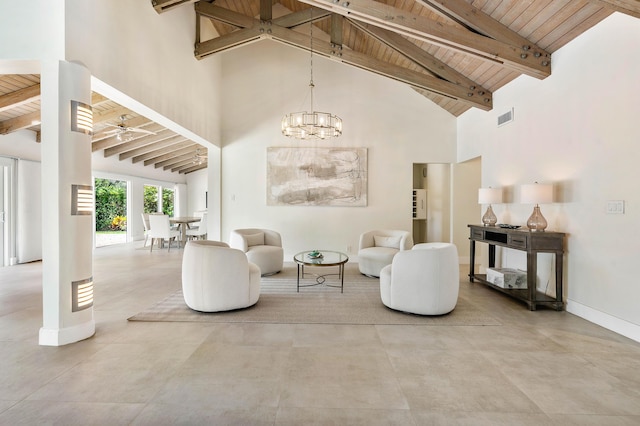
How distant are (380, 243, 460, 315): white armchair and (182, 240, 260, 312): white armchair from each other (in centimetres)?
168

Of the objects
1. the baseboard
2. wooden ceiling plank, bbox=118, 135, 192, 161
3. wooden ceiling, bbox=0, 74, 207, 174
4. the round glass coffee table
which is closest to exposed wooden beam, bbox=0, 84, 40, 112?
wooden ceiling, bbox=0, 74, 207, 174

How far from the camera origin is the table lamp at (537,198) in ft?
11.7

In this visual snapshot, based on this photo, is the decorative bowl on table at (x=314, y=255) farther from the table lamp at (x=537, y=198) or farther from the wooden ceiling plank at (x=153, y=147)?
the wooden ceiling plank at (x=153, y=147)

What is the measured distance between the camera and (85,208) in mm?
2830

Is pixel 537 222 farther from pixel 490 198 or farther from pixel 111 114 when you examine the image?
pixel 111 114

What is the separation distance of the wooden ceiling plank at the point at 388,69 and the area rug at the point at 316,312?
3285mm

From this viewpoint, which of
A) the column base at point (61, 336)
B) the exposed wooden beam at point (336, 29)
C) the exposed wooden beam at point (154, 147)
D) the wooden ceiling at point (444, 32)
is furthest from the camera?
the exposed wooden beam at point (154, 147)

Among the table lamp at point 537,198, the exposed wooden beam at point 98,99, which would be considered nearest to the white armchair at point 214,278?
the table lamp at point 537,198

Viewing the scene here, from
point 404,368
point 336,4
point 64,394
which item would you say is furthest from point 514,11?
point 64,394

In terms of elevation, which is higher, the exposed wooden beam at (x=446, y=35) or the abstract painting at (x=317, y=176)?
the exposed wooden beam at (x=446, y=35)

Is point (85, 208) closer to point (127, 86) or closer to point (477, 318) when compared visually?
point (127, 86)

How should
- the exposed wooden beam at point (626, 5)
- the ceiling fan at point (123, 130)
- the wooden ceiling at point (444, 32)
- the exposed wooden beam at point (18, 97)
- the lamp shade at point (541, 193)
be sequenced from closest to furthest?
the exposed wooden beam at point (626, 5) < the wooden ceiling at point (444, 32) < the lamp shade at point (541, 193) < the exposed wooden beam at point (18, 97) < the ceiling fan at point (123, 130)

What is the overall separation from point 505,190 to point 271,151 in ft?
14.3

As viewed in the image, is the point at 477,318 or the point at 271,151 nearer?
the point at 477,318
